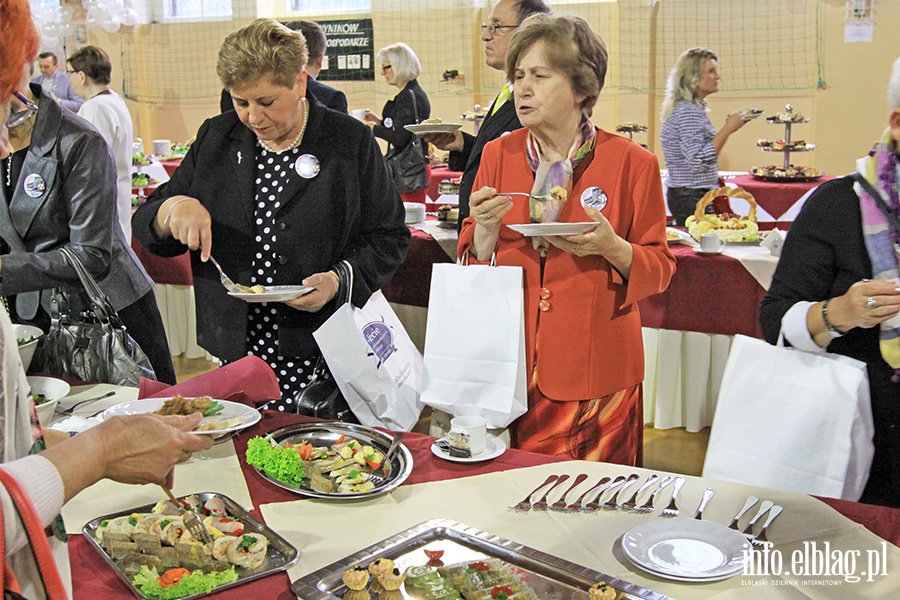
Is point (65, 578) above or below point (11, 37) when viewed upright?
below

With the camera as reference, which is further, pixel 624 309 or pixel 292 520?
pixel 624 309

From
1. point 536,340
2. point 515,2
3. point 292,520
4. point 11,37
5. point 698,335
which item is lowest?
point 698,335

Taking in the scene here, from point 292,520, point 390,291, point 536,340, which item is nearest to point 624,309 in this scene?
point 536,340

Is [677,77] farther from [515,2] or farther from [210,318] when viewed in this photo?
[210,318]

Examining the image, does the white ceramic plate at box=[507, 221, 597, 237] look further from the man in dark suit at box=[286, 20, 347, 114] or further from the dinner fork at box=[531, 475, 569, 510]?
the man in dark suit at box=[286, 20, 347, 114]

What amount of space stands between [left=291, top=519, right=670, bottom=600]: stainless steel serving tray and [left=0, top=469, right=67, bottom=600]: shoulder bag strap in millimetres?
330

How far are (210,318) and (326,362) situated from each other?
349 millimetres

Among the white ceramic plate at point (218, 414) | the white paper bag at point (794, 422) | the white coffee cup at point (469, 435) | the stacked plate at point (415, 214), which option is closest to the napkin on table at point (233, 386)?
the white ceramic plate at point (218, 414)

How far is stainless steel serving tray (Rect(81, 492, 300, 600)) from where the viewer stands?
4.13 feet

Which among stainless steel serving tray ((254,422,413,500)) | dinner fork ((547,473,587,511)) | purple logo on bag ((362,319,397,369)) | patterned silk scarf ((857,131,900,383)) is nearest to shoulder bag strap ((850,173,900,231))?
patterned silk scarf ((857,131,900,383))

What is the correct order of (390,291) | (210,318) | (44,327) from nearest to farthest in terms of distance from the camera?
(210,318)
(44,327)
(390,291)

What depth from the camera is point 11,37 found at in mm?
1086

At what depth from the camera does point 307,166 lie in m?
2.21

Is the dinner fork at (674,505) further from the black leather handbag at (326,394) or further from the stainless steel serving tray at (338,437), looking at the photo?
the black leather handbag at (326,394)
